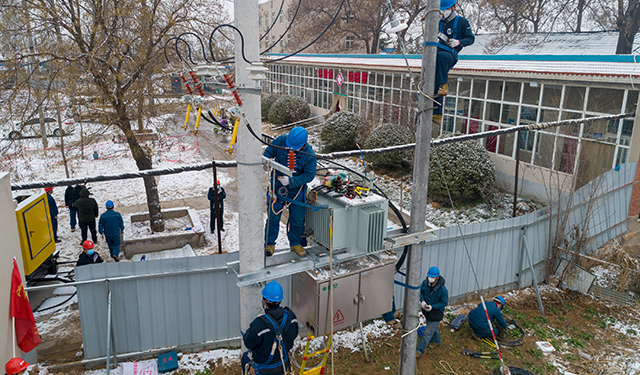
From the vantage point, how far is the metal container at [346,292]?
4.79m

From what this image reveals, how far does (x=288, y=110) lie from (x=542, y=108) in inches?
660

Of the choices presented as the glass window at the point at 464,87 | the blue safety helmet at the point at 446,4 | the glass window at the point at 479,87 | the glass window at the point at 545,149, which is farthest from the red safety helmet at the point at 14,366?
the glass window at the point at 464,87

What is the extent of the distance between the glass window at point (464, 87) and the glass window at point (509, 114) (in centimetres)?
171

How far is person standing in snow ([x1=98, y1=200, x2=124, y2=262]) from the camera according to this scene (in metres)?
9.72

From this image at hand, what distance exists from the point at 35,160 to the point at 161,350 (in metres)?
17.8

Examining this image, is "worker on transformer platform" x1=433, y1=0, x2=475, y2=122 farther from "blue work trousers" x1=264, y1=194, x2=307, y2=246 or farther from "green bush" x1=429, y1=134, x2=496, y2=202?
"green bush" x1=429, y1=134, x2=496, y2=202

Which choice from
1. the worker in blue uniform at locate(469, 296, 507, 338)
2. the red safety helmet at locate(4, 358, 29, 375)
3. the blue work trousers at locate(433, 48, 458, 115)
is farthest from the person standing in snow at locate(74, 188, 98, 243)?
the blue work trousers at locate(433, 48, 458, 115)

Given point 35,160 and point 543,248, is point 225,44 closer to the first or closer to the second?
point 543,248

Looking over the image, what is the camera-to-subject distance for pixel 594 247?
10461 mm

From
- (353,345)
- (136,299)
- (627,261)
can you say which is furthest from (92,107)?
Result: (627,261)

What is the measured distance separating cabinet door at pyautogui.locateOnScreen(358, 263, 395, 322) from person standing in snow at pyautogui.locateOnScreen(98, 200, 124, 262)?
686cm

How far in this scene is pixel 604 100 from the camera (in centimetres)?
1153

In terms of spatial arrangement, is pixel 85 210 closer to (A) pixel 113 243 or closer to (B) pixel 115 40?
(A) pixel 113 243

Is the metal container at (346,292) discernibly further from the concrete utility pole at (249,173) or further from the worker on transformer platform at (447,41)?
the worker on transformer platform at (447,41)
